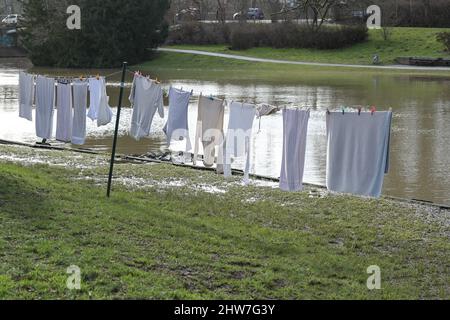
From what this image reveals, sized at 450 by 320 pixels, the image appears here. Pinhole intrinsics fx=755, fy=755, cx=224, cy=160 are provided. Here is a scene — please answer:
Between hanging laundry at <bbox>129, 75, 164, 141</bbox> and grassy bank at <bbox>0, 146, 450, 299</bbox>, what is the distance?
46.4 inches

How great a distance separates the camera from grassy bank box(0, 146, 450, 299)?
27.9 feet

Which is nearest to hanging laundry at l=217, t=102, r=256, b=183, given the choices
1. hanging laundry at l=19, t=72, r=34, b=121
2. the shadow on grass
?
the shadow on grass

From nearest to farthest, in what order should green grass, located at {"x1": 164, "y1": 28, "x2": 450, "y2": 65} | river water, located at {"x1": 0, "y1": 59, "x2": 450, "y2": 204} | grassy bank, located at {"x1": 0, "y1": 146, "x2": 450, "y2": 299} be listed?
grassy bank, located at {"x1": 0, "y1": 146, "x2": 450, "y2": 299}, river water, located at {"x1": 0, "y1": 59, "x2": 450, "y2": 204}, green grass, located at {"x1": 164, "y1": 28, "x2": 450, "y2": 65}

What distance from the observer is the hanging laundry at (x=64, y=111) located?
709 inches

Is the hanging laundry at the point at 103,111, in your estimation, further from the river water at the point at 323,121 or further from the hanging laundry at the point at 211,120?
the hanging laundry at the point at 211,120

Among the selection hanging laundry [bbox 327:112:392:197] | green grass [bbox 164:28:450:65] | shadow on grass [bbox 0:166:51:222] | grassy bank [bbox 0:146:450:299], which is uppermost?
green grass [bbox 164:28:450:65]

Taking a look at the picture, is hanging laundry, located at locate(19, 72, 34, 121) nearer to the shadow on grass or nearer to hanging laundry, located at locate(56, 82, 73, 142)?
hanging laundry, located at locate(56, 82, 73, 142)

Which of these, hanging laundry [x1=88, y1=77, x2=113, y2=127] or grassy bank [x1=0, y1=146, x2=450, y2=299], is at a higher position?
hanging laundry [x1=88, y1=77, x2=113, y2=127]

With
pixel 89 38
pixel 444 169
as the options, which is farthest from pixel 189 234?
pixel 89 38

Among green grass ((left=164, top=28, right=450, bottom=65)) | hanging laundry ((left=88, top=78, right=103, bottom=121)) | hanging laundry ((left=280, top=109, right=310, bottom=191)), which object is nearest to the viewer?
hanging laundry ((left=280, top=109, right=310, bottom=191))

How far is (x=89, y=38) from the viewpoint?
6431cm

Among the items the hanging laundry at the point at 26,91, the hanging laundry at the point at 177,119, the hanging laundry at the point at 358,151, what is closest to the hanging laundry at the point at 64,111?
the hanging laundry at the point at 26,91

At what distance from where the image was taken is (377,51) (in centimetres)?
6331
